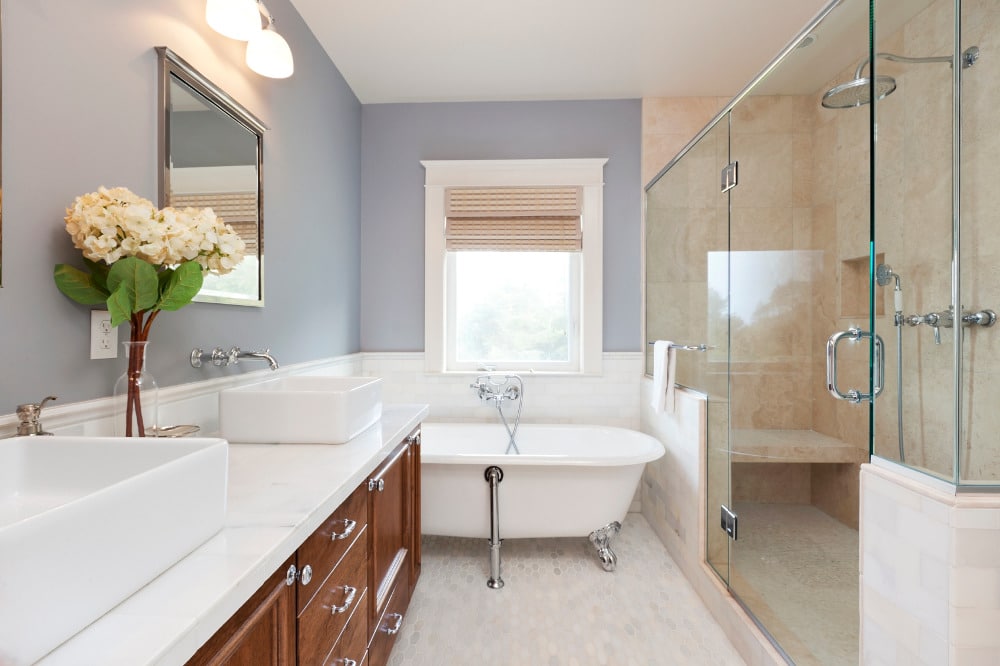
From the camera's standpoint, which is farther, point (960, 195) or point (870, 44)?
point (870, 44)

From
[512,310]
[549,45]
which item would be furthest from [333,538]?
[549,45]

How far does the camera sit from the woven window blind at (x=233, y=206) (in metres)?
1.43

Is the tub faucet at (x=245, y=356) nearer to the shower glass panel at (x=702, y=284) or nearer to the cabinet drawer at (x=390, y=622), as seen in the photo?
the cabinet drawer at (x=390, y=622)

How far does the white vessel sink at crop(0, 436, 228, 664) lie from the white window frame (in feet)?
7.50

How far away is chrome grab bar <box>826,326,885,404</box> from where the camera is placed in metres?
1.24

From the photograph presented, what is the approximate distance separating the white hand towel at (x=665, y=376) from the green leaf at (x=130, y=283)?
2204 mm

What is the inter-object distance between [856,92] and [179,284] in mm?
1976

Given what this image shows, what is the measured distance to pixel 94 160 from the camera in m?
1.11

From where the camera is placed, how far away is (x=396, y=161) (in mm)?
3086

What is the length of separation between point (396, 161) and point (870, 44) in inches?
99.5

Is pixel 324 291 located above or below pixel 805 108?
below

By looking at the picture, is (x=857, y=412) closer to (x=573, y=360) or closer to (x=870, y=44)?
(x=870, y=44)

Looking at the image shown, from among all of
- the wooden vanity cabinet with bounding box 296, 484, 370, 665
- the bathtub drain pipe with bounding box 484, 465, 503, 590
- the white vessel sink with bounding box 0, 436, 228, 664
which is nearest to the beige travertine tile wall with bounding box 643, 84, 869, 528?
the bathtub drain pipe with bounding box 484, 465, 503, 590

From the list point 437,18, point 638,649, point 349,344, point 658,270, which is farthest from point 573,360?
point 437,18
